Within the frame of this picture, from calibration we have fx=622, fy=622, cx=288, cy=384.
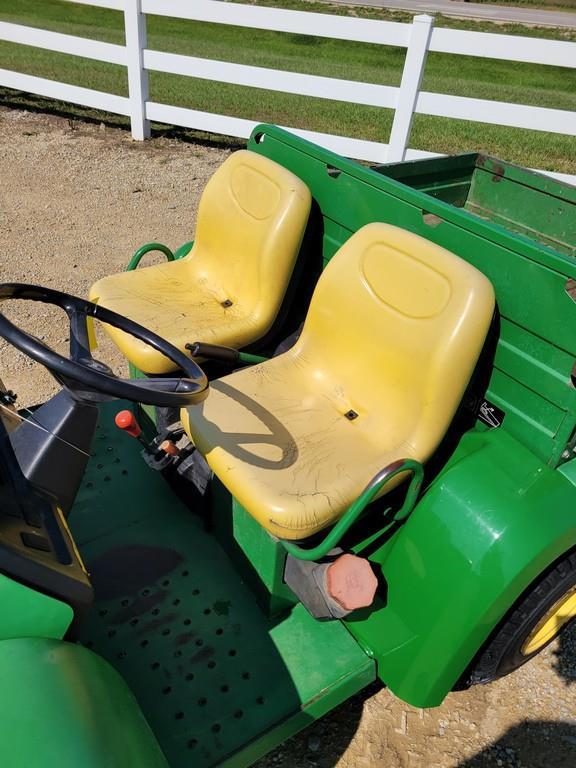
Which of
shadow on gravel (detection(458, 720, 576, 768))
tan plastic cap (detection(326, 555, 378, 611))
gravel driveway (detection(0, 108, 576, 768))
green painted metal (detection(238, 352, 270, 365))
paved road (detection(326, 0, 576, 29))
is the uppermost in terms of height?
green painted metal (detection(238, 352, 270, 365))

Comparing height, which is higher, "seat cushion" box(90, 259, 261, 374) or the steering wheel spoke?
the steering wheel spoke

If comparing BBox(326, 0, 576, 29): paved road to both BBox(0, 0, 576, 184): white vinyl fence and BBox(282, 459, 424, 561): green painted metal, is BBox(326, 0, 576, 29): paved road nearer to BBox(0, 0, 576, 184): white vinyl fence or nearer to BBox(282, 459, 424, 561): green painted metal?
BBox(0, 0, 576, 184): white vinyl fence

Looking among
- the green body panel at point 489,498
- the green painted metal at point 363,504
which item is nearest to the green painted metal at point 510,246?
the green body panel at point 489,498

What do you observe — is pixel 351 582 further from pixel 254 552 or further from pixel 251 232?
pixel 251 232

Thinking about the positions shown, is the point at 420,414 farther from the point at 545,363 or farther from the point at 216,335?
the point at 216,335

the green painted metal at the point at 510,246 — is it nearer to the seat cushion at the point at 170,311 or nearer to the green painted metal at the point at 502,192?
the green painted metal at the point at 502,192

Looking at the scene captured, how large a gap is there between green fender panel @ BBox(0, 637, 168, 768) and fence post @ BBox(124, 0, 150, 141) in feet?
17.9

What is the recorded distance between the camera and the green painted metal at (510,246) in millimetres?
1450

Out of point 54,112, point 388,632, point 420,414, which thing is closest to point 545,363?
point 420,414

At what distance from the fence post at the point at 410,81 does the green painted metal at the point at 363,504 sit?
140 inches

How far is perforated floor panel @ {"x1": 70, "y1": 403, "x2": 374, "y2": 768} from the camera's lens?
150 centimetres

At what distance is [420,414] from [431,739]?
939mm

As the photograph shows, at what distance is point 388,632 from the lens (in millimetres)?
1639

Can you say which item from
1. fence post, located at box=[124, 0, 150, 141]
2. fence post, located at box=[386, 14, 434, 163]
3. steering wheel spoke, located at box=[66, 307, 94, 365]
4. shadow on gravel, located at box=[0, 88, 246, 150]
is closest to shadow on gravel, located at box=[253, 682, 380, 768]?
steering wheel spoke, located at box=[66, 307, 94, 365]
